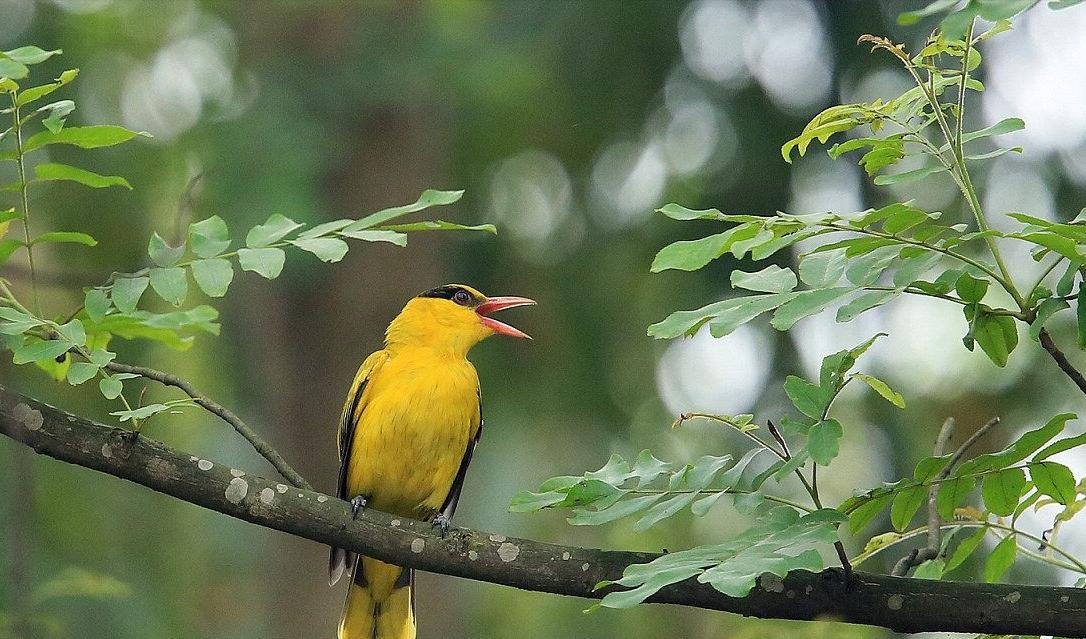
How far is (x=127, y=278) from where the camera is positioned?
245 centimetres

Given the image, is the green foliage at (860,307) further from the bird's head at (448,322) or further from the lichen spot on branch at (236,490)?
the bird's head at (448,322)

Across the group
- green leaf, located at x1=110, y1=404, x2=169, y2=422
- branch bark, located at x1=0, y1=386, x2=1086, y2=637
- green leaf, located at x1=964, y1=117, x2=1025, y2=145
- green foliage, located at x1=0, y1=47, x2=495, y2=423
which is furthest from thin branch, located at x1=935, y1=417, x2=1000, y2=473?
green leaf, located at x1=110, y1=404, x2=169, y2=422

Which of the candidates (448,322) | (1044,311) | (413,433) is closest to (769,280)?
(1044,311)

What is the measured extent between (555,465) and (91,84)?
17.8ft

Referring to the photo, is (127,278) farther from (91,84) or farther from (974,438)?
(91,84)

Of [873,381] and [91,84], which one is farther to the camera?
[91,84]

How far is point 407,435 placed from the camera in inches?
169

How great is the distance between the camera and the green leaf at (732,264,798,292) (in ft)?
7.02

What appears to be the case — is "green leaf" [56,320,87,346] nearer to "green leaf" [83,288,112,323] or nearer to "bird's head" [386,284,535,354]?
"green leaf" [83,288,112,323]

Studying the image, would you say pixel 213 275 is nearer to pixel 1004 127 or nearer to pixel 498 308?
pixel 1004 127

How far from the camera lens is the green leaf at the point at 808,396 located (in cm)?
211

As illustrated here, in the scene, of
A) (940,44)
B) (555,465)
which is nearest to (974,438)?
(940,44)

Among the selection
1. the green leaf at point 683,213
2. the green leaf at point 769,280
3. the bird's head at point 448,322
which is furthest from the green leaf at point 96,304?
the bird's head at point 448,322

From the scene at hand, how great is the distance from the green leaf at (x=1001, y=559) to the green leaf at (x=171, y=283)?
5.76 ft
